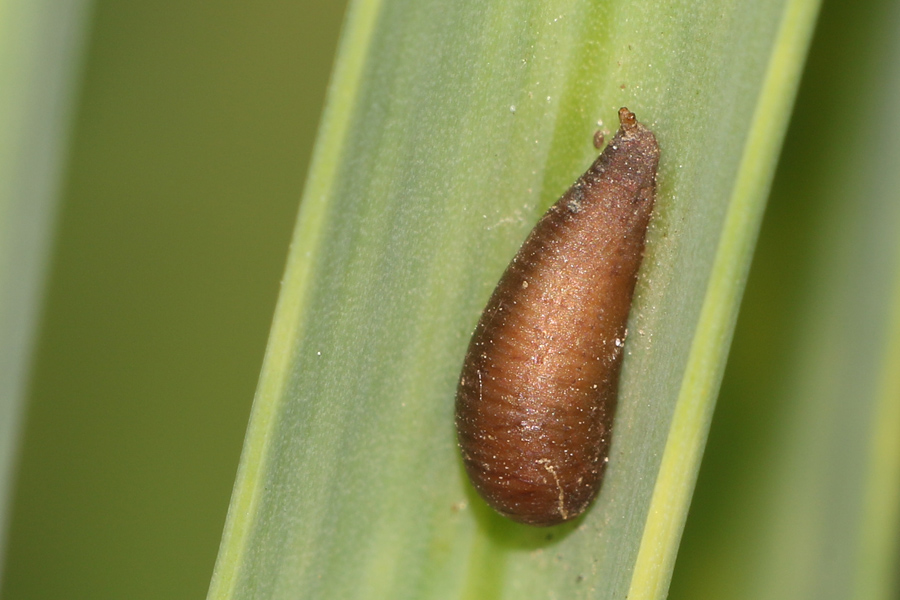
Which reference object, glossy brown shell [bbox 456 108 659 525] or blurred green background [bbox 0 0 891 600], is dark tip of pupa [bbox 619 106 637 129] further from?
blurred green background [bbox 0 0 891 600]

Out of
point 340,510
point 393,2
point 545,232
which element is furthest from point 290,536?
point 393,2

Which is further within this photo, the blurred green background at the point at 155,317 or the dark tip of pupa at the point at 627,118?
the blurred green background at the point at 155,317

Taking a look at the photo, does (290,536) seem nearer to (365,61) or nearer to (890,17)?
(365,61)

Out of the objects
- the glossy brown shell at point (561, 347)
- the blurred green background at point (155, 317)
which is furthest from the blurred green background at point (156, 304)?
the glossy brown shell at point (561, 347)

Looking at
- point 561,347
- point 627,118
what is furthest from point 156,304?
point 627,118

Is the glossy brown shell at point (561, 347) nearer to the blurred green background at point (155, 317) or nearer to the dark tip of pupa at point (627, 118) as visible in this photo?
the dark tip of pupa at point (627, 118)

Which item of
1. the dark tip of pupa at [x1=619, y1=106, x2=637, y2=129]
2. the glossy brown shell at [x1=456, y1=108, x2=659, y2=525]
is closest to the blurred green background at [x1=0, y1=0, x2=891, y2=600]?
the glossy brown shell at [x1=456, y1=108, x2=659, y2=525]

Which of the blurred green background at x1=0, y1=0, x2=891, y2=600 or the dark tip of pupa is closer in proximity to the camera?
the dark tip of pupa
